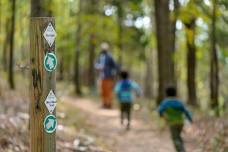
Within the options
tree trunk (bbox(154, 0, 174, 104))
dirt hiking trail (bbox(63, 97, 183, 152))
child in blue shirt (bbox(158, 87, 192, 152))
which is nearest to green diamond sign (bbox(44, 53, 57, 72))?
child in blue shirt (bbox(158, 87, 192, 152))

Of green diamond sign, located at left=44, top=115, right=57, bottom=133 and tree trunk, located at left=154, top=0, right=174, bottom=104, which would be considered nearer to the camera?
green diamond sign, located at left=44, top=115, right=57, bottom=133

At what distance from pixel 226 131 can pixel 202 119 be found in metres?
3.20

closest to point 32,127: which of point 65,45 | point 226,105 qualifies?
point 226,105

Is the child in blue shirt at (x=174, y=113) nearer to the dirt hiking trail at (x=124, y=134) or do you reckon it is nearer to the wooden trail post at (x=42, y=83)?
the dirt hiking trail at (x=124, y=134)

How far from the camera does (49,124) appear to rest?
248 inches

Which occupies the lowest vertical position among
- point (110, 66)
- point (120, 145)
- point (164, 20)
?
point (120, 145)

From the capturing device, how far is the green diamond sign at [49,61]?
6227 millimetres

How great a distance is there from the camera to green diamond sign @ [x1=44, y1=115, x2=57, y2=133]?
6.27m

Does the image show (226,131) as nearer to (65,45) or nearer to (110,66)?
(110,66)

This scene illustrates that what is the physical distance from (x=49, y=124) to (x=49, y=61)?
0.76 meters

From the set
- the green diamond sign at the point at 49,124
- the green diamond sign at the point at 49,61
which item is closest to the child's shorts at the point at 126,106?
the green diamond sign at the point at 49,124

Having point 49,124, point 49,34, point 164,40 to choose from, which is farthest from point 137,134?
point 49,34

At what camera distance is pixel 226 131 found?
12.0m

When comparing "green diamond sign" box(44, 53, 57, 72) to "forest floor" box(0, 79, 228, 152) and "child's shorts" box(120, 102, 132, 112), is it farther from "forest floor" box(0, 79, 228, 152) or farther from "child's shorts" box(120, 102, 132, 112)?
"child's shorts" box(120, 102, 132, 112)
